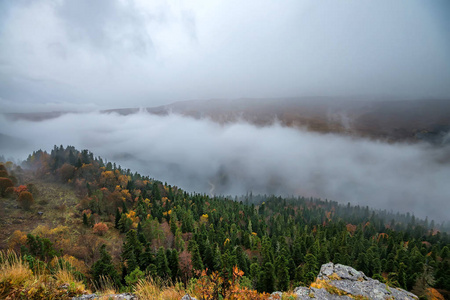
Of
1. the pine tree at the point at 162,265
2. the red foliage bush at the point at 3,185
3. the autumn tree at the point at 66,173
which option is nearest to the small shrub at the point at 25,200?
the red foliage bush at the point at 3,185

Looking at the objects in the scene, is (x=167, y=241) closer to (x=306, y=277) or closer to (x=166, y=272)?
(x=166, y=272)

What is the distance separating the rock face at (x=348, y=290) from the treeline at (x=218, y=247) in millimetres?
954

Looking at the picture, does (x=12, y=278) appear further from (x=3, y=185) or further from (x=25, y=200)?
(x=3, y=185)

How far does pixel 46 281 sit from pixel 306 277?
148 feet

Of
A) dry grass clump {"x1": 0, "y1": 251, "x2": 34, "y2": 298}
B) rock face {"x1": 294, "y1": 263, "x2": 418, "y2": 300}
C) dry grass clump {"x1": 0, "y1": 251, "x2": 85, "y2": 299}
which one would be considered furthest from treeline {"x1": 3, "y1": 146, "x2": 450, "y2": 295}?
dry grass clump {"x1": 0, "y1": 251, "x2": 34, "y2": 298}

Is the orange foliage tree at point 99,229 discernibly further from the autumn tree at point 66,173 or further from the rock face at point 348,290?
the rock face at point 348,290

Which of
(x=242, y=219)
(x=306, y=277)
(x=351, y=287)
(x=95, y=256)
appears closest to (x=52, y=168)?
(x=95, y=256)

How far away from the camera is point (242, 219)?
12294 centimetres

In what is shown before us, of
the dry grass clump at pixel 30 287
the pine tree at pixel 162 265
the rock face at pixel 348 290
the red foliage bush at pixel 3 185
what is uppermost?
the dry grass clump at pixel 30 287

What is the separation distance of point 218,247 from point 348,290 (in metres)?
52.4

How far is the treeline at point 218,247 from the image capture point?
39844 millimetres

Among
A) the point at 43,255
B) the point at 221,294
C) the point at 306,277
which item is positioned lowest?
the point at 306,277

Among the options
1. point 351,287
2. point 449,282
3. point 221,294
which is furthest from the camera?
point 449,282

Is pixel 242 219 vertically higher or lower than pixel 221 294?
lower
